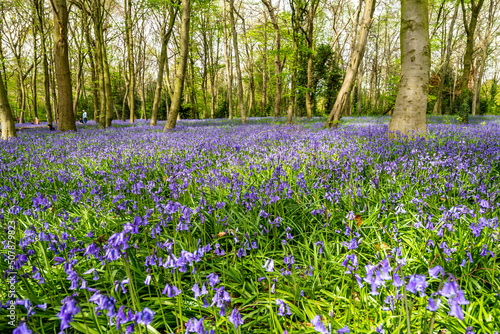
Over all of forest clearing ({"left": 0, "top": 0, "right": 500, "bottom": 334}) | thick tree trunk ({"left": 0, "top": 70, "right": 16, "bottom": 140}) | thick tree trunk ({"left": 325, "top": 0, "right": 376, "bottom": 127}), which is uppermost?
thick tree trunk ({"left": 325, "top": 0, "right": 376, "bottom": 127})

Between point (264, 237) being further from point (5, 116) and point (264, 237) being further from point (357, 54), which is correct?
point (5, 116)

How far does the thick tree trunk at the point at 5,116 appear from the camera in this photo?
28.1 feet

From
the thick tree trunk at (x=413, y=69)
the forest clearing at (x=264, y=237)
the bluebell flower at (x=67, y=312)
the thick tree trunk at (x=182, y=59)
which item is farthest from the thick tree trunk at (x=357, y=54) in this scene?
the bluebell flower at (x=67, y=312)

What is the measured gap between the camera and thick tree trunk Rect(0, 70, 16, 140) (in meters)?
8.57

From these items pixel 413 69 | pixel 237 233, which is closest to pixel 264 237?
pixel 237 233

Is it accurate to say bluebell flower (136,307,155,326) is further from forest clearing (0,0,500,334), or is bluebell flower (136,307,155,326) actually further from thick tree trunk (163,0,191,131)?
thick tree trunk (163,0,191,131)

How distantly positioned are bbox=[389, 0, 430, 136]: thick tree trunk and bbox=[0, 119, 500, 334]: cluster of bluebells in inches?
61.2

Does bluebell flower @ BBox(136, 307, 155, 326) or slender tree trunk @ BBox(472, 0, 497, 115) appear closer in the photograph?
bluebell flower @ BBox(136, 307, 155, 326)

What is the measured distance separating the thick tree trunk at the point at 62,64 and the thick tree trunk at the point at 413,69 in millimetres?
12837

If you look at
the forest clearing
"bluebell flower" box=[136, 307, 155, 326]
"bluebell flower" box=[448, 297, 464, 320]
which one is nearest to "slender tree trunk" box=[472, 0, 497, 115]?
the forest clearing

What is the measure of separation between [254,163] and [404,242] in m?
2.66

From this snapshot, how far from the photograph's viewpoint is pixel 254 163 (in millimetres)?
4531

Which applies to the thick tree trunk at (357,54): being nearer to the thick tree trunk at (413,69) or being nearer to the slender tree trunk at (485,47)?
the thick tree trunk at (413,69)

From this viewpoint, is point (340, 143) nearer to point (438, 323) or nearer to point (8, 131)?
point (438, 323)
